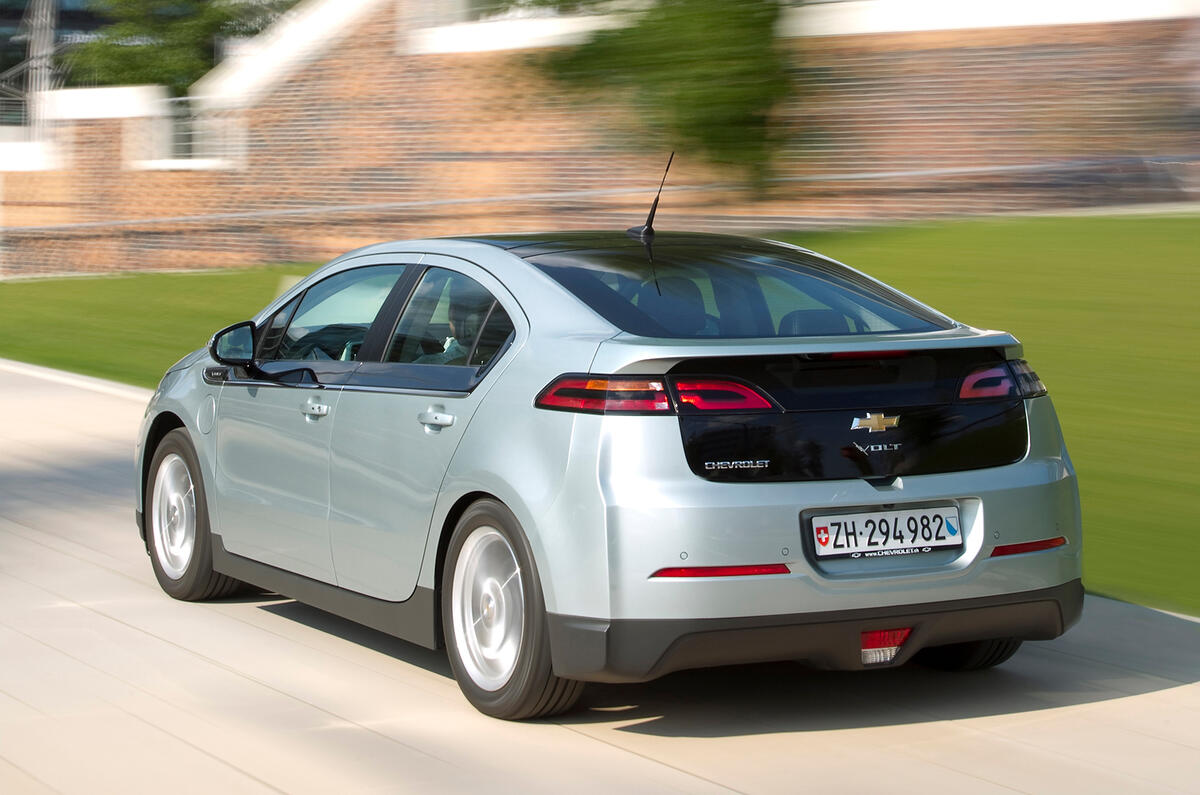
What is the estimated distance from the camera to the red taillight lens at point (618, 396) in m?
4.86

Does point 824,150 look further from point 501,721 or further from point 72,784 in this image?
point 72,784

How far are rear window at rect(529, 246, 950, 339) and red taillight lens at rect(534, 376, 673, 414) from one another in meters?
0.26

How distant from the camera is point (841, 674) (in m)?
5.95

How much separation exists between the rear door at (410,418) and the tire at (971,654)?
1.76 m

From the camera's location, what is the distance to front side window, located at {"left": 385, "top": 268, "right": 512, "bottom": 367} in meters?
5.56

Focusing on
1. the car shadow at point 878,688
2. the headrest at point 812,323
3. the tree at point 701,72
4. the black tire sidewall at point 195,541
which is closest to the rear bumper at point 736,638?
the car shadow at point 878,688

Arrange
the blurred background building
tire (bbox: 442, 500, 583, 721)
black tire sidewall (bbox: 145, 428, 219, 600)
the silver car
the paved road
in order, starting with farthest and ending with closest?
the blurred background building, black tire sidewall (bbox: 145, 428, 219, 600), tire (bbox: 442, 500, 583, 721), the silver car, the paved road

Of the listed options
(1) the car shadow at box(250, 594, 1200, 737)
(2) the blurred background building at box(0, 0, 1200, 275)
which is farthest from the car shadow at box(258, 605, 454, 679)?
Answer: (2) the blurred background building at box(0, 0, 1200, 275)

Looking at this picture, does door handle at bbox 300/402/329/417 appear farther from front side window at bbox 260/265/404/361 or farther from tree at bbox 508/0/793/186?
tree at bbox 508/0/793/186

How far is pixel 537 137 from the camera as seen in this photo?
2419 cm

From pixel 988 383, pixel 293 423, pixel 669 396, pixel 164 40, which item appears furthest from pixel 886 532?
pixel 164 40

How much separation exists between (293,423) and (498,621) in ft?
4.70

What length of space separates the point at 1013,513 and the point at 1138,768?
827 mm

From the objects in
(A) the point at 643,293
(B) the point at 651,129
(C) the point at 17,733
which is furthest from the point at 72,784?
(B) the point at 651,129
